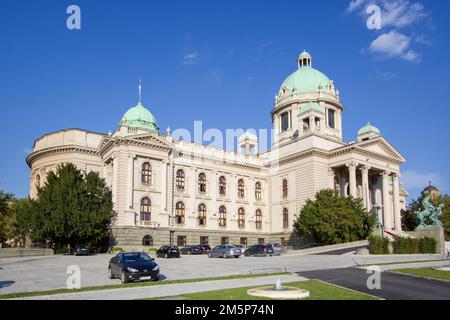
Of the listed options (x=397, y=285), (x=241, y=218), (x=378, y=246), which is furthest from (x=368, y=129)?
(x=397, y=285)

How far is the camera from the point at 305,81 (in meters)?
80.4

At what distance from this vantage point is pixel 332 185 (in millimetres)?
66812

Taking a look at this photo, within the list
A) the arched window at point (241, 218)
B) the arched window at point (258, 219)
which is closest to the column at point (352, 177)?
the arched window at point (258, 219)

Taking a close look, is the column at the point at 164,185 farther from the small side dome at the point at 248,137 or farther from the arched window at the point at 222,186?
the small side dome at the point at 248,137

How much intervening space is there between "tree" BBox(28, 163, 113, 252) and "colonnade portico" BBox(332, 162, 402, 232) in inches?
1401

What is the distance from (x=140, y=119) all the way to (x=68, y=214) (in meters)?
21.5

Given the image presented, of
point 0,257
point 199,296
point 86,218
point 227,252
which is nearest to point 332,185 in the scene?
point 227,252

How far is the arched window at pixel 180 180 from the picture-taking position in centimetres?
6384

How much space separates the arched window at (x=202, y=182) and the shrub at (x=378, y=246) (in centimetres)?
2858

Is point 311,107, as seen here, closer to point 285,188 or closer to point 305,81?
point 305,81

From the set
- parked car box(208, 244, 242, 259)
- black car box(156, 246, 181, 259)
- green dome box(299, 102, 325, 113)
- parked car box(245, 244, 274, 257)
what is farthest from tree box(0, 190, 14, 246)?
green dome box(299, 102, 325, 113)

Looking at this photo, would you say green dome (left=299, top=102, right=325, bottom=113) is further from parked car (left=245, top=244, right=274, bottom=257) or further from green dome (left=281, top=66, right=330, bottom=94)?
parked car (left=245, top=244, right=274, bottom=257)
